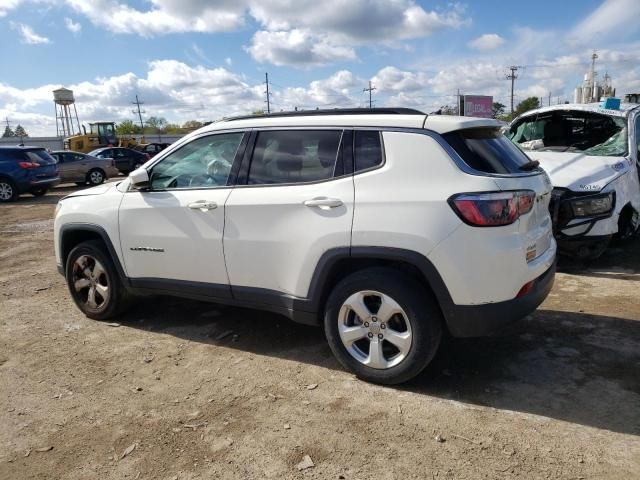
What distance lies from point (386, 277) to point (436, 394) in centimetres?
83

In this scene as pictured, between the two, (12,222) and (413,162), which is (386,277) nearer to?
(413,162)

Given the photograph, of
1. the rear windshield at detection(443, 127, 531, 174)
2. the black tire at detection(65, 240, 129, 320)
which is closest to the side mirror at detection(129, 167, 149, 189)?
the black tire at detection(65, 240, 129, 320)

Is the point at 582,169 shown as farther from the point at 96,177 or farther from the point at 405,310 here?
the point at 96,177

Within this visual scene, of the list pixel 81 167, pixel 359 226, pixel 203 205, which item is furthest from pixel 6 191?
pixel 359 226

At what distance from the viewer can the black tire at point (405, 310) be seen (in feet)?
10.3

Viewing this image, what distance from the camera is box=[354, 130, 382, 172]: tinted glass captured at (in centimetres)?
331

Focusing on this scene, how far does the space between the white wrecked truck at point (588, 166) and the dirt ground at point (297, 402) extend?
0.93 m

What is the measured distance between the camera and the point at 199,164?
13.5ft

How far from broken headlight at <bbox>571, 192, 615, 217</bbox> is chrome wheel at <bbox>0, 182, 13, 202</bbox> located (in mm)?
15431

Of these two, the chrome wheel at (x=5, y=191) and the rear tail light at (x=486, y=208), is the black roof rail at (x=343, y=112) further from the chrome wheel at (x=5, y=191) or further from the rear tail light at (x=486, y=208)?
the chrome wheel at (x=5, y=191)

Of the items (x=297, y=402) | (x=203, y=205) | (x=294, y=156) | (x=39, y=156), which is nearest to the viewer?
(x=297, y=402)

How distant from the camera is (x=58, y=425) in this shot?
10.3 feet

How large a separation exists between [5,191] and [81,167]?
484 centimetres

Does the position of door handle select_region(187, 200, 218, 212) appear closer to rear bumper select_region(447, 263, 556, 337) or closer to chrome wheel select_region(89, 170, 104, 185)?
rear bumper select_region(447, 263, 556, 337)
